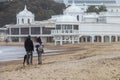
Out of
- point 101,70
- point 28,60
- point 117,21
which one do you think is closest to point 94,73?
point 101,70

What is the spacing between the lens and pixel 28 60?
23.3 meters

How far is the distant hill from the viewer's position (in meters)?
126

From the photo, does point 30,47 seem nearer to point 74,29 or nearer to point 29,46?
point 29,46

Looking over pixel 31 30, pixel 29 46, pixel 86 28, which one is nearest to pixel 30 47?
pixel 29 46

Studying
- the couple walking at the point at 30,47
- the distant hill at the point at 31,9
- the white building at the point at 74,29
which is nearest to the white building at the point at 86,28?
the white building at the point at 74,29

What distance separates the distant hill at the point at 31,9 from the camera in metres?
126

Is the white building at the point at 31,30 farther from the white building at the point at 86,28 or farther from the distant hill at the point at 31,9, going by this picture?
the distant hill at the point at 31,9

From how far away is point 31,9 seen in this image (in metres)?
132

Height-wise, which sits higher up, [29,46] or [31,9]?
[31,9]

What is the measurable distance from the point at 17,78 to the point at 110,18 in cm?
8239

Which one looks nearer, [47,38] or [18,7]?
[47,38]

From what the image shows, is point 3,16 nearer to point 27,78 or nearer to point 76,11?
point 76,11

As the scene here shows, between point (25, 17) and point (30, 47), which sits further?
point (25, 17)

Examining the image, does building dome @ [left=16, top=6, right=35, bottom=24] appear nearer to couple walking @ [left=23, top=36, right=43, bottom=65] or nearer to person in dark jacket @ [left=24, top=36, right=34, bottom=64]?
couple walking @ [left=23, top=36, right=43, bottom=65]
